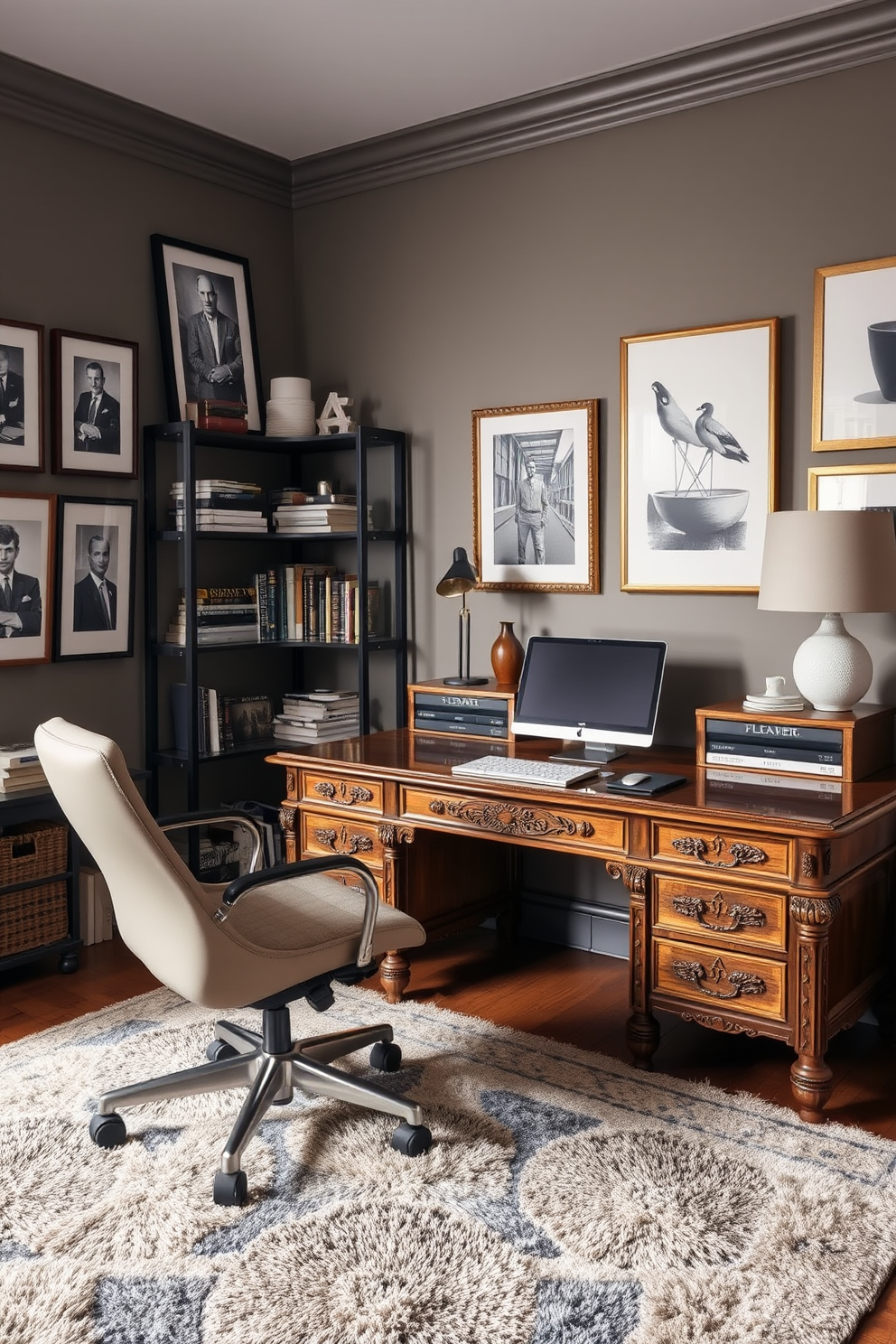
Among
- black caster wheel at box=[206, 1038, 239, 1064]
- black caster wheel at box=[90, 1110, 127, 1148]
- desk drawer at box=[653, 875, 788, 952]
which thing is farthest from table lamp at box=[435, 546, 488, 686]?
black caster wheel at box=[90, 1110, 127, 1148]

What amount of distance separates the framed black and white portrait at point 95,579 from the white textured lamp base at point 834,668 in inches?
91.1

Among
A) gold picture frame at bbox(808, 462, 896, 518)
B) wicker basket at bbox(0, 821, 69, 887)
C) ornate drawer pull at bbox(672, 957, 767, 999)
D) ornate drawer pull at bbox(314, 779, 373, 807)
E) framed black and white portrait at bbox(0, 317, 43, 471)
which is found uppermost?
framed black and white portrait at bbox(0, 317, 43, 471)

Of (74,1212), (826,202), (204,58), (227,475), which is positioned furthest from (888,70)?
(74,1212)

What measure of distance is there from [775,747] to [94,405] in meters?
2.51

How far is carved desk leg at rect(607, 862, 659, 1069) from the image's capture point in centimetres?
291

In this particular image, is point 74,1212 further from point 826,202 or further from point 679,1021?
point 826,202

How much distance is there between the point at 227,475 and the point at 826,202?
232cm

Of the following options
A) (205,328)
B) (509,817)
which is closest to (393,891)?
(509,817)

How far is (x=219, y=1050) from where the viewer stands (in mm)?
2895

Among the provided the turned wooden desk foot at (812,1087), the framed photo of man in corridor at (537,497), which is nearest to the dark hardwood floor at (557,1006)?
the turned wooden desk foot at (812,1087)

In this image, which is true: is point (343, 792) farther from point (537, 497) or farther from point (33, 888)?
point (537, 497)

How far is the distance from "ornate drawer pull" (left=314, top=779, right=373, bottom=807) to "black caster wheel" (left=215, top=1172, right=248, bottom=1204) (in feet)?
4.20

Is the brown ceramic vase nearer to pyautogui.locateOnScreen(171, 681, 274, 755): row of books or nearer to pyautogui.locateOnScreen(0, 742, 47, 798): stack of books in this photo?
pyautogui.locateOnScreen(171, 681, 274, 755): row of books

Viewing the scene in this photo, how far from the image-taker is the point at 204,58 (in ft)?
11.7
